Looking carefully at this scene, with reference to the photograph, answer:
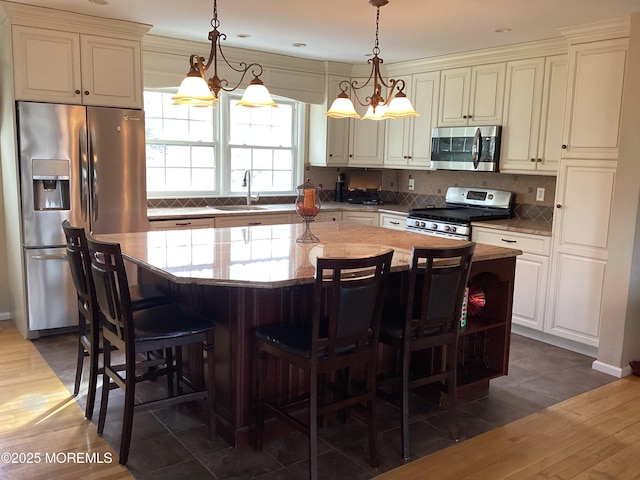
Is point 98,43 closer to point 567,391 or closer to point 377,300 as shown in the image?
point 377,300

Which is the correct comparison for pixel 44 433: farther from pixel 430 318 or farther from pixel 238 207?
pixel 238 207

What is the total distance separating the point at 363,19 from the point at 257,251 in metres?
2.05

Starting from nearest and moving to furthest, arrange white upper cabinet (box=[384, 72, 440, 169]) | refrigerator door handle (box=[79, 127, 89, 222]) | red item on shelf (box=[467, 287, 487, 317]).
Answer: red item on shelf (box=[467, 287, 487, 317])
refrigerator door handle (box=[79, 127, 89, 222])
white upper cabinet (box=[384, 72, 440, 169])

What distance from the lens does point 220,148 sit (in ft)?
18.2

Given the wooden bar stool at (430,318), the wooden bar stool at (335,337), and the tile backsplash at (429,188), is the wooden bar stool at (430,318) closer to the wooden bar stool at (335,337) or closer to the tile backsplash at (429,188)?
the wooden bar stool at (335,337)

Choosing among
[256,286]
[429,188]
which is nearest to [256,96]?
[256,286]

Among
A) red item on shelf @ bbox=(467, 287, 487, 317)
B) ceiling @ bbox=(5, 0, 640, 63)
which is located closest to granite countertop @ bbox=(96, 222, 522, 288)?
red item on shelf @ bbox=(467, 287, 487, 317)

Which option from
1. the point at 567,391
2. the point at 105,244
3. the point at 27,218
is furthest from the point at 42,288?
the point at 567,391

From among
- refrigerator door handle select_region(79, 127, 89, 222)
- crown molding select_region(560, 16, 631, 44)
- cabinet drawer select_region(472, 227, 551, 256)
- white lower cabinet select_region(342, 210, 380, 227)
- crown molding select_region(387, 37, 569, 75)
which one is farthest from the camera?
white lower cabinet select_region(342, 210, 380, 227)

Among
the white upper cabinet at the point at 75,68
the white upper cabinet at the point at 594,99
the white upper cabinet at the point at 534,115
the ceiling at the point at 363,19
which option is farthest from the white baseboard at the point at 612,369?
the white upper cabinet at the point at 75,68

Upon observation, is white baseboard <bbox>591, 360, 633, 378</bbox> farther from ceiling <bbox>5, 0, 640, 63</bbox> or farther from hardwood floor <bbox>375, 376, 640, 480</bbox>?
ceiling <bbox>5, 0, 640, 63</bbox>

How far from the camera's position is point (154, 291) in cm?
310

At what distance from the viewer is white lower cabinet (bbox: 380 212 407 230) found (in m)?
5.46

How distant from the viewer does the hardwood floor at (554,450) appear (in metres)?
2.50
